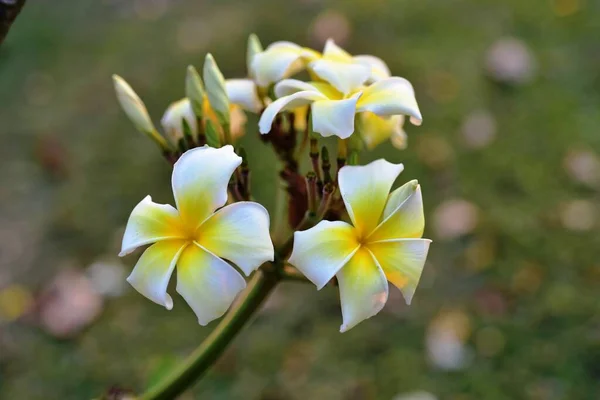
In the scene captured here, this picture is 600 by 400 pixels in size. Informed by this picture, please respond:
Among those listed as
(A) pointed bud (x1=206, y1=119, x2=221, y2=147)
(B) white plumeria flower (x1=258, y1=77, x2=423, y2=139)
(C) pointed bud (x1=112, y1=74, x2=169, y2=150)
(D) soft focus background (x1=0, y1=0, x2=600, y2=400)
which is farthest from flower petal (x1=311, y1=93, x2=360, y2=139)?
(D) soft focus background (x1=0, y1=0, x2=600, y2=400)

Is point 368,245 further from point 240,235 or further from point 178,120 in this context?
point 178,120

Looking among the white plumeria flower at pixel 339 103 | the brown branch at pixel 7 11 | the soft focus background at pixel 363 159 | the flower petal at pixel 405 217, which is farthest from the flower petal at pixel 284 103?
the soft focus background at pixel 363 159

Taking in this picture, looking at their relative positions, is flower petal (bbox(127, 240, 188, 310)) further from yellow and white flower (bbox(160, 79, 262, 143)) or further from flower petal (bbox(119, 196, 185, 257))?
yellow and white flower (bbox(160, 79, 262, 143))

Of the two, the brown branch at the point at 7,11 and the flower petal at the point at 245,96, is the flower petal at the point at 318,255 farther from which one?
the brown branch at the point at 7,11

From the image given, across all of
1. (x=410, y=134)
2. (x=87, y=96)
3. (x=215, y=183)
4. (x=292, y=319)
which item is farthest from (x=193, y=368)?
(x=87, y=96)

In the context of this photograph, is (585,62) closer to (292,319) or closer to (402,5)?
(402,5)

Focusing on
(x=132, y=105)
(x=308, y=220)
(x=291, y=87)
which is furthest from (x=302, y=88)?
(x=132, y=105)
